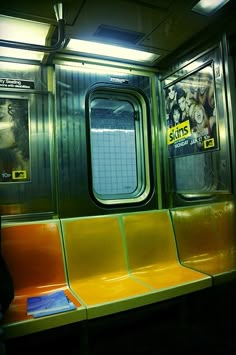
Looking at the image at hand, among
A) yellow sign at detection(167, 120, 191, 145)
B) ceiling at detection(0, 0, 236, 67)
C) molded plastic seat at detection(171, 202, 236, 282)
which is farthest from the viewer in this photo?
yellow sign at detection(167, 120, 191, 145)

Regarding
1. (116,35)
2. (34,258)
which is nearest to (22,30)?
(116,35)

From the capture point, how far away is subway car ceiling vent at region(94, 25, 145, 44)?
2.13 metres

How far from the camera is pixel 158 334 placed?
94.9 inches

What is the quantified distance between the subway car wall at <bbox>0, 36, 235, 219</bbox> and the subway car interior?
1cm

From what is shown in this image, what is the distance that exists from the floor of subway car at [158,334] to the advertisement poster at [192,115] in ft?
4.05

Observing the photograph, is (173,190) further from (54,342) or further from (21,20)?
(21,20)

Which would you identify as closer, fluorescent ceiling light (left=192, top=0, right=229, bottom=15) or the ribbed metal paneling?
fluorescent ceiling light (left=192, top=0, right=229, bottom=15)

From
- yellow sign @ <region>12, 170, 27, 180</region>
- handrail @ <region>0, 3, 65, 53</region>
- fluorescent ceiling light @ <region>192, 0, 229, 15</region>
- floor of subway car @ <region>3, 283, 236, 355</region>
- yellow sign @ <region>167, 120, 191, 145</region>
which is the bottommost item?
floor of subway car @ <region>3, 283, 236, 355</region>

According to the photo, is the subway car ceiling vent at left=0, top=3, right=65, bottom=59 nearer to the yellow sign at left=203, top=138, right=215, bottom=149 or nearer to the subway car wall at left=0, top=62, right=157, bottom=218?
the subway car wall at left=0, top=62, right=157, bottom=218

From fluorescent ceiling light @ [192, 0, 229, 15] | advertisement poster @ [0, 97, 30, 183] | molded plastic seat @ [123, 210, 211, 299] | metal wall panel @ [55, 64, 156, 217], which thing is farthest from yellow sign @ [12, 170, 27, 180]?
fluorescent ceiling light @ [192, 0, 229, 15]

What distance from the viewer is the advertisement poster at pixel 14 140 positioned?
7.39 feet

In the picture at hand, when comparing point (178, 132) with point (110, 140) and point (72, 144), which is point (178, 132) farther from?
point (72, 144)

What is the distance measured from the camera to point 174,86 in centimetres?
269

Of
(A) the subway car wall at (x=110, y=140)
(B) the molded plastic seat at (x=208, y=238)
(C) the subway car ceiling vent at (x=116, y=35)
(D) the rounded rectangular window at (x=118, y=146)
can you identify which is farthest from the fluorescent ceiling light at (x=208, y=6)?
(B) the molded plastic seat at (x=208, y=238)
